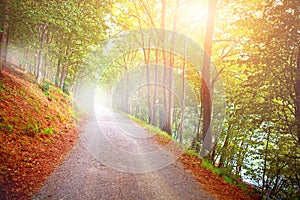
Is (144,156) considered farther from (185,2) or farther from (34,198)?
(185,2)

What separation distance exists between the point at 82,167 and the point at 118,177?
131cm

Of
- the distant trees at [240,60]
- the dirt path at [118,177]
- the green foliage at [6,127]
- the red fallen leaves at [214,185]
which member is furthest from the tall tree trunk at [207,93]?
the green foliage at [6,127]

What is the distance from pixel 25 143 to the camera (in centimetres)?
647

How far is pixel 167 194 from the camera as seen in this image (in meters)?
5.01

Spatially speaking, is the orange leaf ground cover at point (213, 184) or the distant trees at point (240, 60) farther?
the orange leaf ground cover at point (213, 184)

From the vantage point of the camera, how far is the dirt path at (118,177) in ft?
15.5

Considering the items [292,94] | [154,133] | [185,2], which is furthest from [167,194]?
[185,2]

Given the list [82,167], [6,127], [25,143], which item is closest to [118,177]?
[82,167]

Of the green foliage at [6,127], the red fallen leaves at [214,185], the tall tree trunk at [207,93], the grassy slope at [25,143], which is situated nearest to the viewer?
the grassy slope at [25,143]

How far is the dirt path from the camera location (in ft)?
15.5

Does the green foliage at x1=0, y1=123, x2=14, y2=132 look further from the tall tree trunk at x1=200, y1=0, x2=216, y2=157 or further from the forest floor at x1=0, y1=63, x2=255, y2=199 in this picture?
the tall tree trunk at x1=200, y1=0, x2=216, y2=157

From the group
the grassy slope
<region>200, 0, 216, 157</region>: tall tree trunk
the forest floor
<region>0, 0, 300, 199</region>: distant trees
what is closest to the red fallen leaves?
the forest floor

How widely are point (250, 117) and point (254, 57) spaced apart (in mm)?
1790

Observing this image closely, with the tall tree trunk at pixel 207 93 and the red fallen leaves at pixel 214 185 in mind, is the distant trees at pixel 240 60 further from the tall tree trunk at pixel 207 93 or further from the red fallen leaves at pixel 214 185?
the red fallen leaves at pixel 214 185
